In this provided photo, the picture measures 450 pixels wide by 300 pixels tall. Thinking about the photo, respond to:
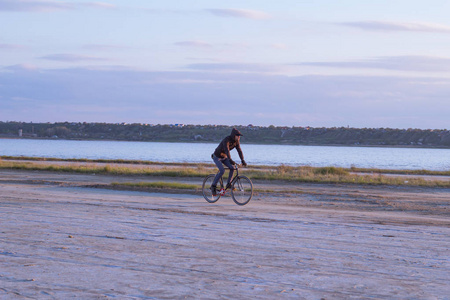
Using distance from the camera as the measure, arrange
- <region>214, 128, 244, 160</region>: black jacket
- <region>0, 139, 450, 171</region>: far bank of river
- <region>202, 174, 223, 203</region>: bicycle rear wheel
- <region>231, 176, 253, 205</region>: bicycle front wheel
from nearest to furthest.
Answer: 1. <region>214, 128, 244, 160</region>: black jacket
2. <region>231, 176, 253, 205</region>: bicycle front wheel
3. <region>202, 174, 223, 203</region>: bicycle rear wheel
4. <region>0, 139, 450, 171</region>: far bank of river

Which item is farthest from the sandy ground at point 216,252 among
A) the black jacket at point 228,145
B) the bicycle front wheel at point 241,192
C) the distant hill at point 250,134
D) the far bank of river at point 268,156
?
the distant hill at point 250,134

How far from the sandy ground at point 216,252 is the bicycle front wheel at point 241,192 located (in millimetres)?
707

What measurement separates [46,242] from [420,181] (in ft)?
84.2

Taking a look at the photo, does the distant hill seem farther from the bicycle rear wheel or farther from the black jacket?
the black jacket

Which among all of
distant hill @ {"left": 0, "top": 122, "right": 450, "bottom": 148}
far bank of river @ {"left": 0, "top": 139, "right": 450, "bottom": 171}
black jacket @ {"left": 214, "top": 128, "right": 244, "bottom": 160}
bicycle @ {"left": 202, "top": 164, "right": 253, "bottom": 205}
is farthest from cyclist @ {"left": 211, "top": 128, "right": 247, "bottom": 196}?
distant hill @ {"left": 0, "top": 122, "right": 450, "bottom": 148}

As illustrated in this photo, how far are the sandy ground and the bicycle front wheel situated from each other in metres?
0.71

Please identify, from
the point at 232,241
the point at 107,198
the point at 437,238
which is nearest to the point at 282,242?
the point at 232,241

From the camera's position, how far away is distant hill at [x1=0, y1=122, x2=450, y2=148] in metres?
165

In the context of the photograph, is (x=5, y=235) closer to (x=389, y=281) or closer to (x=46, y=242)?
(x=46, y=242)

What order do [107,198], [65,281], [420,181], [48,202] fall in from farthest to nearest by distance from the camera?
1. [420,181]
2. [107,198]
3. [48,202]
4. [65,281]

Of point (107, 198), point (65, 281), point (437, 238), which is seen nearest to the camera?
point (65, 281)

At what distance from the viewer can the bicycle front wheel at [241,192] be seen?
17078 millimetres

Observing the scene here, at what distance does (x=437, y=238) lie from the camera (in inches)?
435

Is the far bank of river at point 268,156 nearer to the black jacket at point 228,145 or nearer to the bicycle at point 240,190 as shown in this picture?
the bicycle at point 240,190
